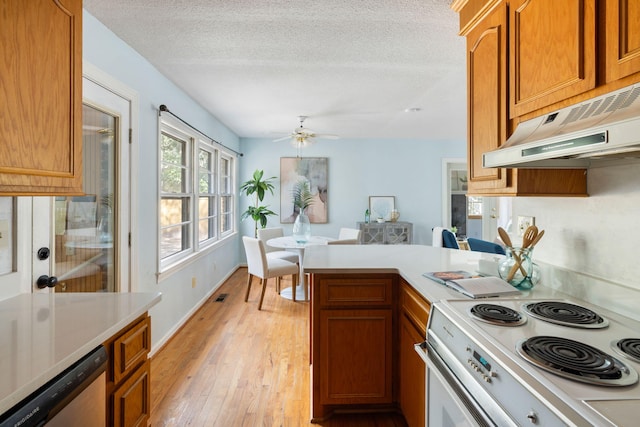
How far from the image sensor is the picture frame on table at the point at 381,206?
5.93 meters

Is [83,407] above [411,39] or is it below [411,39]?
below

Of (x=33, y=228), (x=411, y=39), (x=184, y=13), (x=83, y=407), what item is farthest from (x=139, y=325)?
(x=411, y=39)

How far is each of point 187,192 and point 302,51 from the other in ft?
6.59

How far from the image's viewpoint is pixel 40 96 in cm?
114

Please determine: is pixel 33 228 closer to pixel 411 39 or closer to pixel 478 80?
pixel 478 80

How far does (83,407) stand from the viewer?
1011 mm

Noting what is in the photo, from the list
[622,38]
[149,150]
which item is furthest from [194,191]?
[622,38]

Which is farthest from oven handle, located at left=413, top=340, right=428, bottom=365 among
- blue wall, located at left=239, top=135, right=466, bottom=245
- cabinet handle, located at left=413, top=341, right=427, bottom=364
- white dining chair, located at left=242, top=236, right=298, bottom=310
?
blue wall, located at left=239, top=135, right=466, bottom=245

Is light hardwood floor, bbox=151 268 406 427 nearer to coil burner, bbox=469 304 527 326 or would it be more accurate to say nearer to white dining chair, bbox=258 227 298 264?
white dining chair, bbox=258 227 298 264

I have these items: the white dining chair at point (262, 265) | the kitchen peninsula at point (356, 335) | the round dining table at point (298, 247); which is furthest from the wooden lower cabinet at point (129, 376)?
the round dining table at point (298, 247)

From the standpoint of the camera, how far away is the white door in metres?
1.68

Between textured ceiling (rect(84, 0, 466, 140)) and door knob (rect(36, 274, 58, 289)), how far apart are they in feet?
4.85

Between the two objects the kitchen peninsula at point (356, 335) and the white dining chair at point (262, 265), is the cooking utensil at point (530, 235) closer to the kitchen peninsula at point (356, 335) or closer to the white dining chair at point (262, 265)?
the kitchen peninsula at point (356, 335)

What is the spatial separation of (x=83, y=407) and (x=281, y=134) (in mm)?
4819
